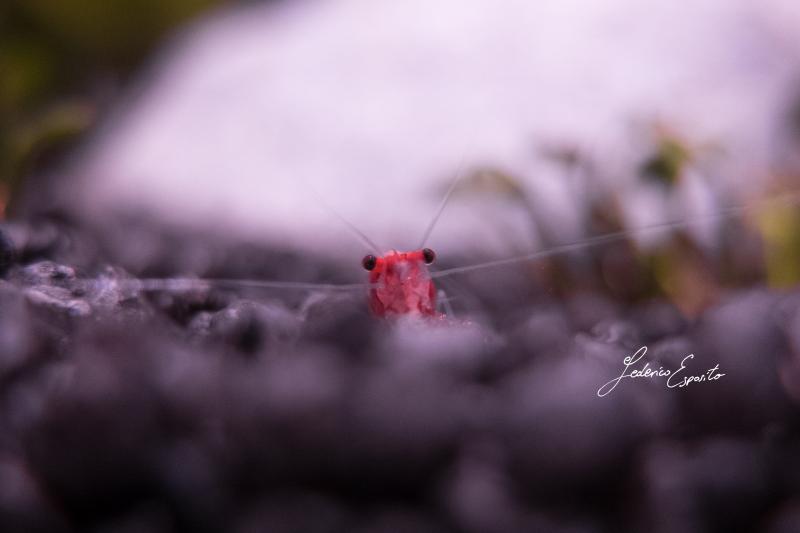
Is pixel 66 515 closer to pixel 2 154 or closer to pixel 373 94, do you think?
pixel 2 154

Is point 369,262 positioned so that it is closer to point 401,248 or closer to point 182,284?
point 401,248

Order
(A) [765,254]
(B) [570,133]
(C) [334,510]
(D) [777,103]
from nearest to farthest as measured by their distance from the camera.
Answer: (C) [334,510]
(A) [765,254]
(B) [570,133]
(D) [777,103]

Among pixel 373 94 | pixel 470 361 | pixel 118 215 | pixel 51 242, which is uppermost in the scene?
pixel 373 94

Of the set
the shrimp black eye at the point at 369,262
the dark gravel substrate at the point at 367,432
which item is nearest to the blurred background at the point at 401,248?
the dark gravel substrate at the point at 367,432

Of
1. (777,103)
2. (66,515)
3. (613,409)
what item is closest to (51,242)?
(66,515)

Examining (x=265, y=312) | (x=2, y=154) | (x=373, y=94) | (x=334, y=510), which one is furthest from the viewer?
(x=373, y=94)
